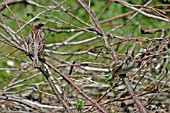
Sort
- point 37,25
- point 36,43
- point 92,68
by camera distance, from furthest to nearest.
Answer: point 92,68 < point 37,25 < point 36,43

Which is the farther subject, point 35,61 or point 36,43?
point 36,43

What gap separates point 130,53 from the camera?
362cm

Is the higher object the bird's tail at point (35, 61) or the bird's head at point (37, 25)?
the bird's head at point (37, 25)

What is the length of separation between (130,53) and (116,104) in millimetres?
1239

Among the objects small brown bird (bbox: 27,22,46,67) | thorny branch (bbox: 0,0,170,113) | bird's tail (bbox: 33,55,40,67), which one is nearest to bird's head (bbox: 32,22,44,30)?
small brown bird (bbox: 27,22,46,67)

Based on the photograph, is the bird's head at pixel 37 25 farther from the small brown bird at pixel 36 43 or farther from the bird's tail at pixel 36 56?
the bird's tail at pixel 36 56

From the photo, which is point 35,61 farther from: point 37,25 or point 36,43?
point 37,25

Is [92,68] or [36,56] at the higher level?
[36,56]

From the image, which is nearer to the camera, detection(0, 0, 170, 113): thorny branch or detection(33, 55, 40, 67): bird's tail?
detection(33, 55, 40, 67): bird's tail

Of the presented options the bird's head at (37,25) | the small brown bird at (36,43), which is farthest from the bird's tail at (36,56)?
the bird's head at (37,25)

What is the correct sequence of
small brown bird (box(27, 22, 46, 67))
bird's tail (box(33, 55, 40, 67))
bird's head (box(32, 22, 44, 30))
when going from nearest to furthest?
bird's tail (box(33, 55, 40, 67))
small brown bird (box(27, 22, 46, 67))
bird's head (box(32, 22, 44, 30))

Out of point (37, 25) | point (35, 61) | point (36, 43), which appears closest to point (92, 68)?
point (37, 25)

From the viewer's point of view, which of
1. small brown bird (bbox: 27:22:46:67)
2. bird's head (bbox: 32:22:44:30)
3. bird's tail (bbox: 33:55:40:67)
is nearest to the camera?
bird's tail (bbox: 33:55:40:67)

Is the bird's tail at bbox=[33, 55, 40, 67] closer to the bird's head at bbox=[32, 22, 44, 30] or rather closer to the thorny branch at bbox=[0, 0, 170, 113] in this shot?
the thorny branch at bbox=[0, 0, 170, 113]
